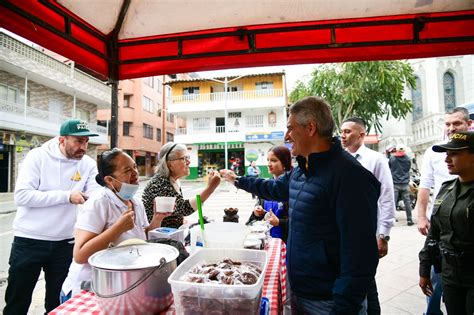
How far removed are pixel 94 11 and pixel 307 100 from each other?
202 cm

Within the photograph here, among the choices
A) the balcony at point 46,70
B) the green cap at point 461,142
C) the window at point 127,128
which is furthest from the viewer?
the window at point 127,128

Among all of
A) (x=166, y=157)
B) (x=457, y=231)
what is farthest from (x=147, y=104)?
(x=457, y=231)

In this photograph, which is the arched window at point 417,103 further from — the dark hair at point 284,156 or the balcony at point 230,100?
the dark hair at point 284,156

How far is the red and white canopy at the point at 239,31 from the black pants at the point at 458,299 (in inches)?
79.8

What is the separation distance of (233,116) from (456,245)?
26.9 m

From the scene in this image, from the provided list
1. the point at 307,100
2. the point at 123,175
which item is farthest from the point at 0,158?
the point at 307,100

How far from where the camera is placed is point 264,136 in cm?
2667

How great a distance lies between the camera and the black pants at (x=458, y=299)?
1.98 meters

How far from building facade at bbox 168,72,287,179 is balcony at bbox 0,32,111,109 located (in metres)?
9.14

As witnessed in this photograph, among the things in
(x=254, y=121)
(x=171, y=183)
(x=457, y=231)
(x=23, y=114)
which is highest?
(x=254, y=121)

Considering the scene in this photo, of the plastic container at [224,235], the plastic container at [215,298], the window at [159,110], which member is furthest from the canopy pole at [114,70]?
the window at [159,110]

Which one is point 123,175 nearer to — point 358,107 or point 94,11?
point 94,11

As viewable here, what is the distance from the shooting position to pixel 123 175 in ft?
6.28

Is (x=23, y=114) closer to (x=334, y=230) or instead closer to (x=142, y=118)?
(x=142, y=118)
